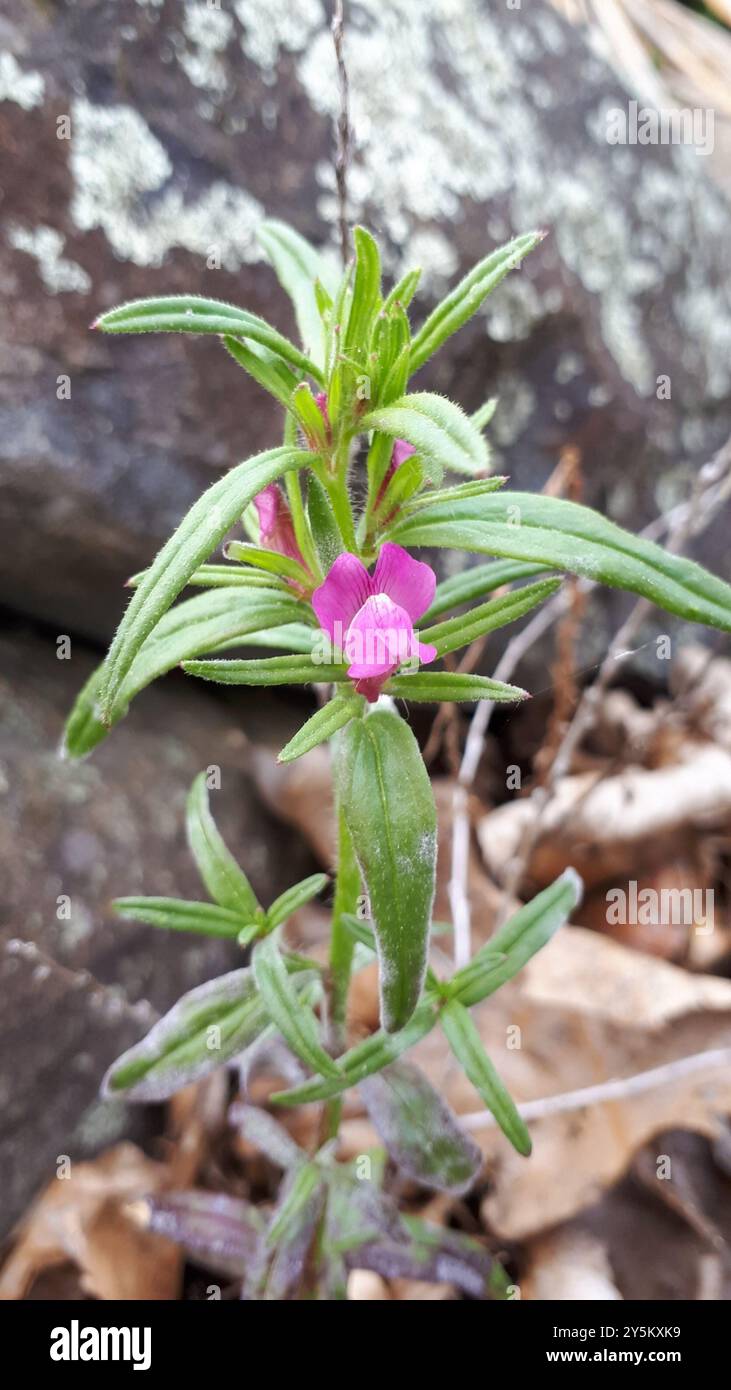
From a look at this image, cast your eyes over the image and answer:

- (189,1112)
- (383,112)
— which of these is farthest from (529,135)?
(189,1112)

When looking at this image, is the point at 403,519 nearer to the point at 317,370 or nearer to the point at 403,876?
the point at 317,370

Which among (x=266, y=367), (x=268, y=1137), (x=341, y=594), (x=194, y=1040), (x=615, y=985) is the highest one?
(x=266, y=367)

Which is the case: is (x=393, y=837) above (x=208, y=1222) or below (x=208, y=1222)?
above

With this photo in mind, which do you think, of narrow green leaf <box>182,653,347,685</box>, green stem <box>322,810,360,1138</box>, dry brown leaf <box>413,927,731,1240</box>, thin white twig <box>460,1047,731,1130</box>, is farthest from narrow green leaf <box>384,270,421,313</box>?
dry brown leaf <box>413,927,731,1240</box>

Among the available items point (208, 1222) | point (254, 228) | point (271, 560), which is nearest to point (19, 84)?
point (254, 228)

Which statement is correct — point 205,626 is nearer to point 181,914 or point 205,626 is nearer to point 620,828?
point 181,914

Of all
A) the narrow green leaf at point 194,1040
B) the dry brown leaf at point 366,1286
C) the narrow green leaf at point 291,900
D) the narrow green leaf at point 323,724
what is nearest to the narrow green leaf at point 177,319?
the narrow green leaf at point 323,724

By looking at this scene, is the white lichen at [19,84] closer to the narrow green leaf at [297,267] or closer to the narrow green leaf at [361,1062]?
the narrow green leaf at [297,267]

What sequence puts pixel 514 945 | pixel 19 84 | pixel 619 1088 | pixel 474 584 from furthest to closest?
pixel 19 84 → pixel 619 1088 → pixel 514 945 → pixel 474 584

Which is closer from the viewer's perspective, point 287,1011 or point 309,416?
point 309,416
